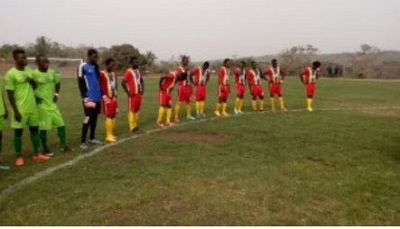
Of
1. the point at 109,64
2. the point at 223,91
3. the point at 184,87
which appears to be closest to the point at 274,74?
the point at 223,91

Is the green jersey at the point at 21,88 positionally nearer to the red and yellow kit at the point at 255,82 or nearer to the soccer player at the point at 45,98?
the soccer player at the point at 45,98

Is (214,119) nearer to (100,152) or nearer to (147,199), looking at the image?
(100,152)

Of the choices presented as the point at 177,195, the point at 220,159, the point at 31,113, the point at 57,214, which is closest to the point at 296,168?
the point at 220,159

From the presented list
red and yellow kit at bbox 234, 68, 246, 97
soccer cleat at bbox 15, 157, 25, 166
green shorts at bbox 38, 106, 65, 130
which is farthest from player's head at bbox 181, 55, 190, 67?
soccer cleat at bbox 15, 157, 25, 166

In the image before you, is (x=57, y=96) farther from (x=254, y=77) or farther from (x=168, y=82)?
(x=254, y=77)

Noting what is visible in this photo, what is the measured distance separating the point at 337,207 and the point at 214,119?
8.23m

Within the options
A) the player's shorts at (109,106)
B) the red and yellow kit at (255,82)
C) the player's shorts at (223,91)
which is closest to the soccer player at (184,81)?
the player's shorts at (223,91)

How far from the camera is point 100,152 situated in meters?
9.21

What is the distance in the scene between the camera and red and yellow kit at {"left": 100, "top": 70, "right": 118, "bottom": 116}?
33.8ft

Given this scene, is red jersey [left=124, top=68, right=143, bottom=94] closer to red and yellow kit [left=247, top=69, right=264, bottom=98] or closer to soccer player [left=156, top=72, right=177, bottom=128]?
soccer player [left=156, top=72, right=177, bottom=128]

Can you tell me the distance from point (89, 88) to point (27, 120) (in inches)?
62.6

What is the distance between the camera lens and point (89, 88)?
9766 mm

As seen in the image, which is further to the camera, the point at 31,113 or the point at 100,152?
the point at 100,152

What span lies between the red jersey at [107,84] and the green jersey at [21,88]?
193 centimetres
